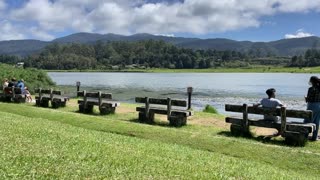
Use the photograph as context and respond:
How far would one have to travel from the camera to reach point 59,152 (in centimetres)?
1157

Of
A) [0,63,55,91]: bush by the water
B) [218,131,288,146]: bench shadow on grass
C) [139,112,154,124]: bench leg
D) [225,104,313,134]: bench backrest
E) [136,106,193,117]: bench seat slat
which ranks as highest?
[0,63,55,91]: bush by the water

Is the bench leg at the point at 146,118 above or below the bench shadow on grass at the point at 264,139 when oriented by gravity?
above

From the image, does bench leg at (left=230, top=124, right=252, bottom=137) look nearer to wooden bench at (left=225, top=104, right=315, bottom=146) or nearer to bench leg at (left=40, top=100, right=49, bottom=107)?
wooden bench at (left=225, top=104, right=315, bottom=146)

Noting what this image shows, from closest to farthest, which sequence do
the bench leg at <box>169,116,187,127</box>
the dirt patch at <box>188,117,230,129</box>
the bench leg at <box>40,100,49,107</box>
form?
the bench leg at <box>169,116,187,127</box> → the dirt patch at <box>188,117,230,129</box> → the bench leg at <box>40,100,49,107</box>

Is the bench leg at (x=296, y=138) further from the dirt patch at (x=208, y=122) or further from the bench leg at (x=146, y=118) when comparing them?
the bench leg at (x=146, y=118)

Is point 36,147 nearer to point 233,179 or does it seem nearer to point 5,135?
point 5,135

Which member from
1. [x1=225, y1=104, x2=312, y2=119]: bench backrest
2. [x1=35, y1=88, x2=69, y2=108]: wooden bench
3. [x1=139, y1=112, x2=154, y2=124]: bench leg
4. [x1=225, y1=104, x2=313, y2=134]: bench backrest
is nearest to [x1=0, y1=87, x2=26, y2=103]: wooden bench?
[x1=35, y1=88, x2=69, y2=108]: wooden bench

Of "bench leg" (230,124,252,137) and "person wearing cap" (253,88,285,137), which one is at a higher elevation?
"person wearing cap" (253,88,285,137)

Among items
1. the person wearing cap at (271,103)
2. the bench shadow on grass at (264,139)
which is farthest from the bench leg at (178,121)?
the person wearing cap at (271,103)

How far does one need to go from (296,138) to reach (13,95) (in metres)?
21.6

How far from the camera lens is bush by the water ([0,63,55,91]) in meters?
50.3

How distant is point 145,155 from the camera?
12297 mm

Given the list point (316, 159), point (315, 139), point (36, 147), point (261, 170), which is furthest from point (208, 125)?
point (36, 147)

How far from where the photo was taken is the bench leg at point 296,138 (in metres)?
15.7
